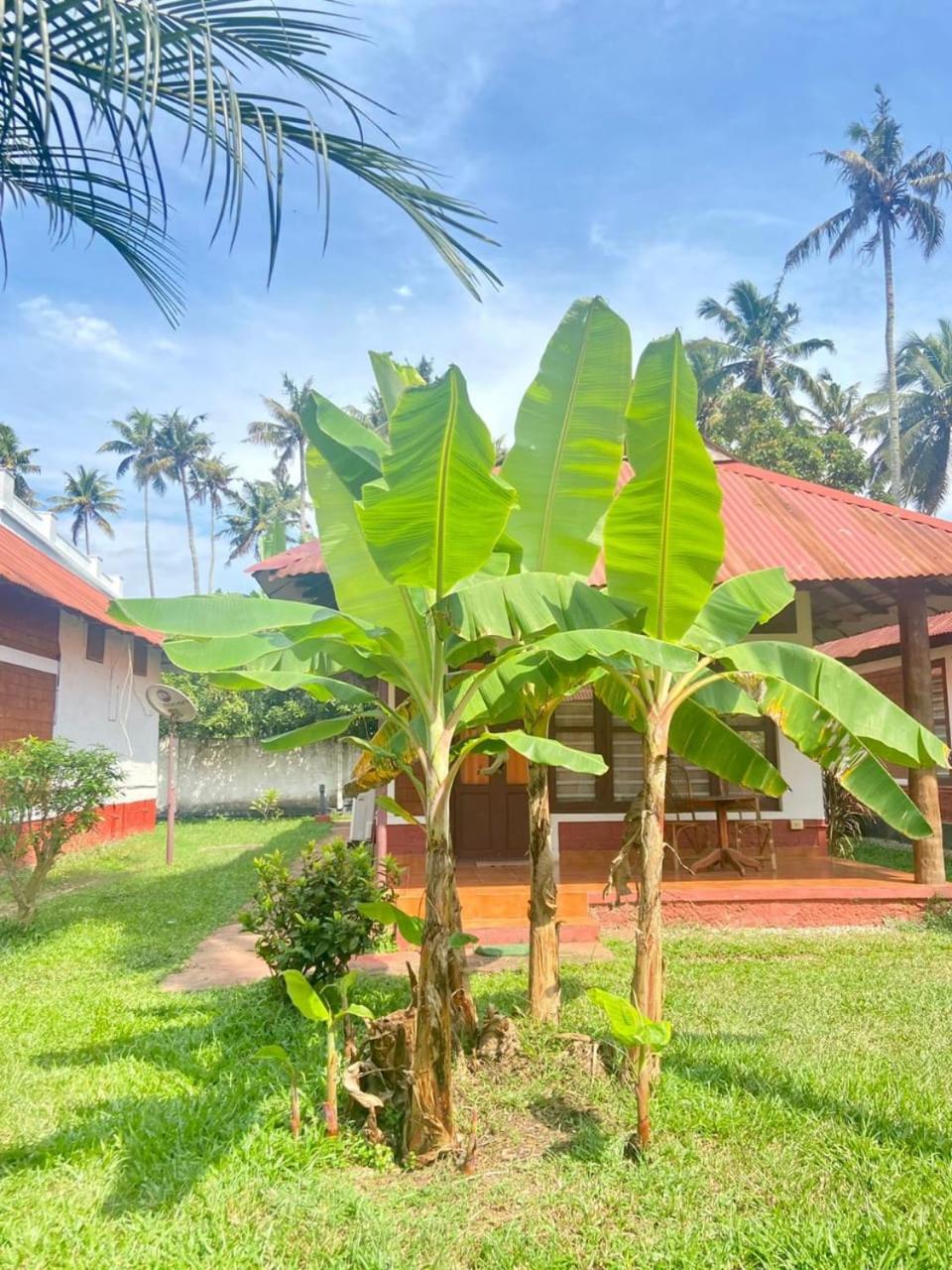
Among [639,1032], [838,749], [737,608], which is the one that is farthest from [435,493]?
[838,749]

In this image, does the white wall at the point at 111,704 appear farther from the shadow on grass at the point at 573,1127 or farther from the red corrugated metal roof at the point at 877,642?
the red corrugated metal roof at the point at 877,642

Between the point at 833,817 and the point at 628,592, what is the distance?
8.82 metres

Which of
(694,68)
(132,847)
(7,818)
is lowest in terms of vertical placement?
(132,847)

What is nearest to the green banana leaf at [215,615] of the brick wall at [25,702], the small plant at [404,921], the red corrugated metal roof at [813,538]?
the small plant at [404,921]

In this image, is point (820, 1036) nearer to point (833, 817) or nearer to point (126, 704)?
point (833, 817)

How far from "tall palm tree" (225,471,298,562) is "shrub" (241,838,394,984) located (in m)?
37.0

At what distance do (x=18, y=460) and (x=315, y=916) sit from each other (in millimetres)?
42783

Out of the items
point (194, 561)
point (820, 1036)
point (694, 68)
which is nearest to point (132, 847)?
point (820, 1036)

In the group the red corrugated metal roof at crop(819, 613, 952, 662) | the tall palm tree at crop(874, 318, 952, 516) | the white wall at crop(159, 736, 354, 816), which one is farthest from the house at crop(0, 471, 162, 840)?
the tall palm tree at crop(874, 318, 952, 516)

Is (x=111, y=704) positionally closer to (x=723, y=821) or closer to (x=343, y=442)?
(x=723, y=821)

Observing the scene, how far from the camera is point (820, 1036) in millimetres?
4508

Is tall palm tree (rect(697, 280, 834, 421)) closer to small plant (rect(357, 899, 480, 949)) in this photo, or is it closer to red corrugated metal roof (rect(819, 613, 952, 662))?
red corrugated metal roof (rect(819, 613, 952, 662))

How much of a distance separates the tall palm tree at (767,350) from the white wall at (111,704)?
77.7ft

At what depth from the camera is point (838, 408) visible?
103 feet
